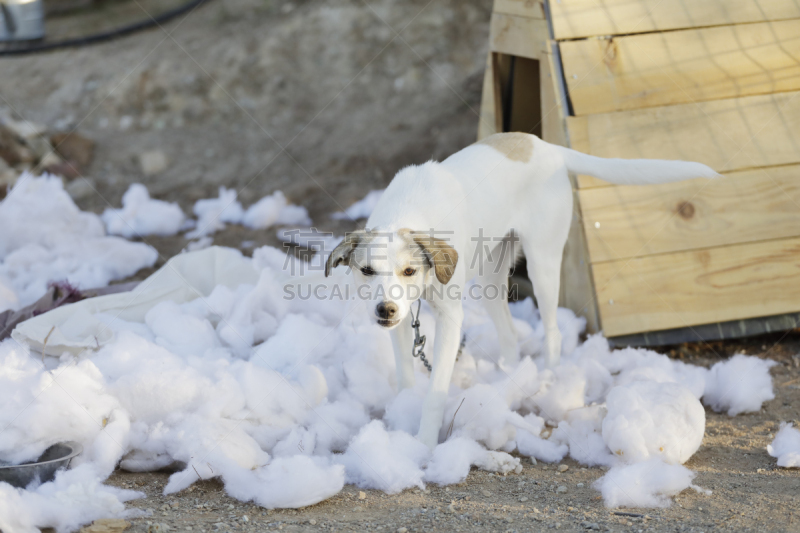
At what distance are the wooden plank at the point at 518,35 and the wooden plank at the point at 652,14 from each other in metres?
0.23

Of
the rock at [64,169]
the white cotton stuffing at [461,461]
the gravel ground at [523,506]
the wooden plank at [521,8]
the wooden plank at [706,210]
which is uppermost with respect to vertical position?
the wooden plank at [521,8]

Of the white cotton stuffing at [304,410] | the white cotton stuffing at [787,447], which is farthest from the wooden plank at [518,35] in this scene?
the white cotton stuffing at [787,447]

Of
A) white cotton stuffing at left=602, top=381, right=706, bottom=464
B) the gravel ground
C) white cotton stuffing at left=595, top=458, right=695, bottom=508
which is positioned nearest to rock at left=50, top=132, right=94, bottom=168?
the gravel ground

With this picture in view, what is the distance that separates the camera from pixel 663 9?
13.0 feet

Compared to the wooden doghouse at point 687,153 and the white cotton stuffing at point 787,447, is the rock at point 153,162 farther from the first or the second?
the white cotton stuffing at point 787,447

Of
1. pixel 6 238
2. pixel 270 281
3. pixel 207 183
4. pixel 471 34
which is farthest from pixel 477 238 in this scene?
pixel 471 34

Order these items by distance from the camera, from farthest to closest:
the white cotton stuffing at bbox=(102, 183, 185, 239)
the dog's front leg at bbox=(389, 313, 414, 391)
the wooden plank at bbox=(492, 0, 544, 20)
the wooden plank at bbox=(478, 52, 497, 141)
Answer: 1. the white cotton stuffing at bbox=(102, 183, 185, 239)
2. the wooden plank at bbox=(478, 52, 497, 141)
3. the wooden plank at bbox=(492, 0, 544, 20)
4. the dog's front leg at bbox=(389, 313, 414, 391)

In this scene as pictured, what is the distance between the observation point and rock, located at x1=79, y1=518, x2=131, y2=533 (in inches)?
87.4

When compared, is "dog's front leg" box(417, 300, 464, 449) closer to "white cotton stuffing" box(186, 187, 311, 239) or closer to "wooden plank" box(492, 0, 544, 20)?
"wooden plank" box(492, 0, 544, 20)

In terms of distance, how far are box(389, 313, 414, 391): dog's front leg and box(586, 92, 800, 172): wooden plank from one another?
179 cm

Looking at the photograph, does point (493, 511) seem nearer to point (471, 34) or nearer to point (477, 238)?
point (477, 238)

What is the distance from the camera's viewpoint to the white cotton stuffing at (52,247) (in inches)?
186

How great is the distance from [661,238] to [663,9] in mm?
1333

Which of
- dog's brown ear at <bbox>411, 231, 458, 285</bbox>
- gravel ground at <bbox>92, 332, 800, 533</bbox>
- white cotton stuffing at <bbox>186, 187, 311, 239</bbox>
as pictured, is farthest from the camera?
white cotton stuffing at <bbox>186, 187, 311, 239</bbox>
